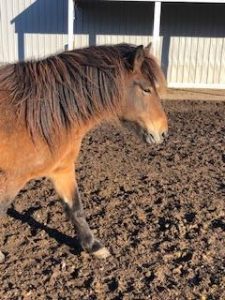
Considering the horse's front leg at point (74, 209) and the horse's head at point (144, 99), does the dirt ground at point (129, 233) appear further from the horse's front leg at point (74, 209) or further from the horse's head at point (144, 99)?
the horse's head at point (144, 99)

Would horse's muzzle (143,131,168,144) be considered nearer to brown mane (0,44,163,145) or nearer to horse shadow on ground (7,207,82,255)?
brown mane (0,44,163,145)

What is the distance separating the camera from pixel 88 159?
5.90 m

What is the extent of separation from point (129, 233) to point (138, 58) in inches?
61.5

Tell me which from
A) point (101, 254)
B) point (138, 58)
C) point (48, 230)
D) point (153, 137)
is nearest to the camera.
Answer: point (138, 58)

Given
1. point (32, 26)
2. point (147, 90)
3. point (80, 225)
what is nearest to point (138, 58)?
point (147, 90)

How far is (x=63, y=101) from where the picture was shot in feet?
10.2

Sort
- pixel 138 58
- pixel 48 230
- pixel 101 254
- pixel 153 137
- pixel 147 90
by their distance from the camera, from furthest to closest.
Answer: pixel 48 230 < pixel 101 254 < pixel 153 137 < pixel 147 90 < pixel 138 58

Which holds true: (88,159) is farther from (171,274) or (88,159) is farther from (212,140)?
(171,274)

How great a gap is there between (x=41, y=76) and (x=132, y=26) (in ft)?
32.9

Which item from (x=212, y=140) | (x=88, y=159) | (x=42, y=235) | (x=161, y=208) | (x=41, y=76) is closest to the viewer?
(x=41, y=76)

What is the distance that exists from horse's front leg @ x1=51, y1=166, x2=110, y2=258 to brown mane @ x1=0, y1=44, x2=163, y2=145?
1.83ft

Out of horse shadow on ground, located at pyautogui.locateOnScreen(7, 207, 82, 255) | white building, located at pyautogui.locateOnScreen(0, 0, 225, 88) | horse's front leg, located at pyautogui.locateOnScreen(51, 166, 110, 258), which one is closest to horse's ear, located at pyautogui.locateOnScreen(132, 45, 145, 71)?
horse's front leg, located at pyautogui.locateOnScreen(51, 166, 110, 258)

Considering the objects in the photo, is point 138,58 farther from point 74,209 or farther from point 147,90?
point 74,209

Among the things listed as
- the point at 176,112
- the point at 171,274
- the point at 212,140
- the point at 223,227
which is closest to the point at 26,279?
the point at 171,274
